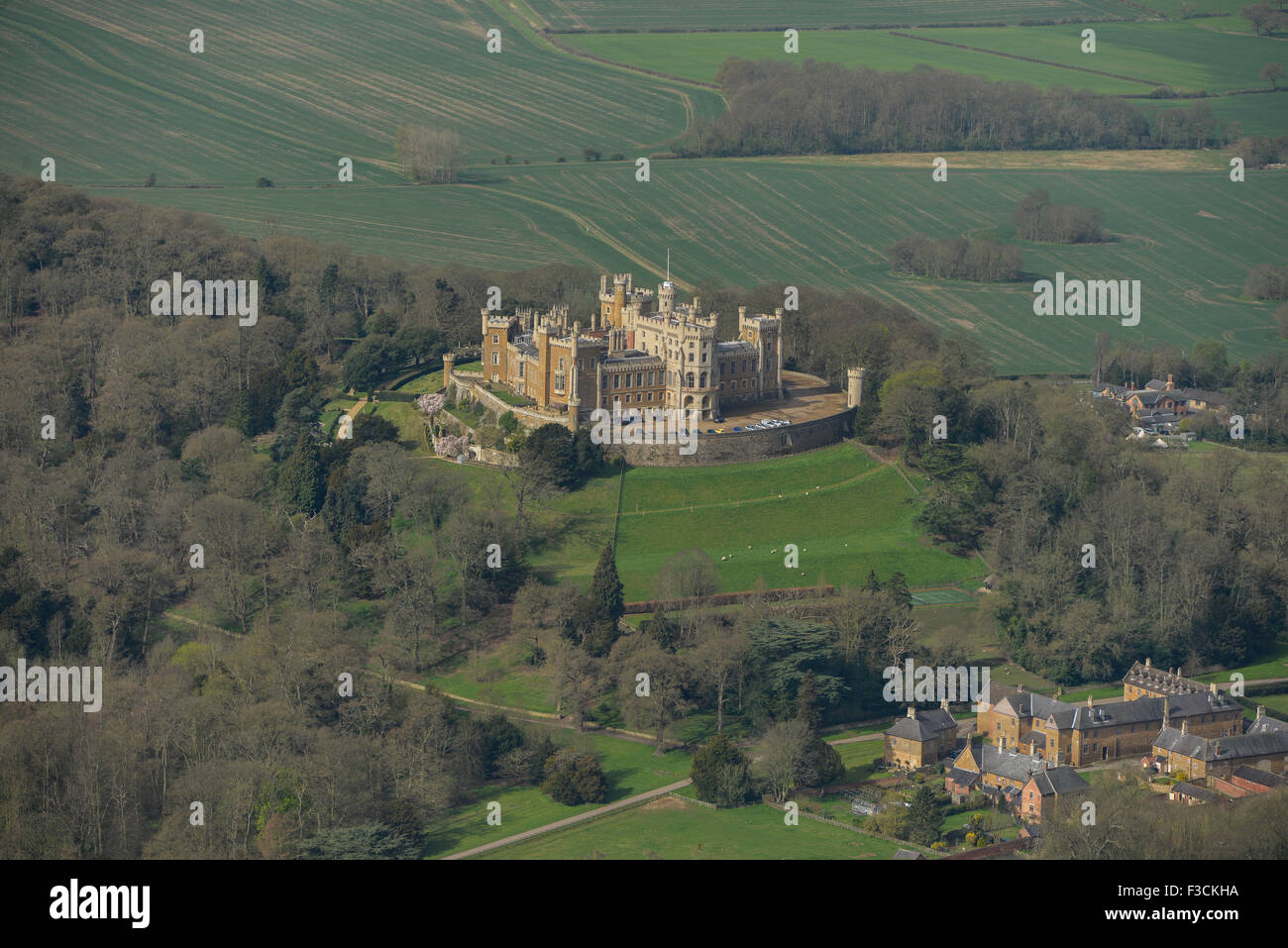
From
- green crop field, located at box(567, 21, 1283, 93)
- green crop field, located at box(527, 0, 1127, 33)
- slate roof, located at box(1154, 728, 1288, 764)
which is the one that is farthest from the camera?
green crop field, located at box(527, 0, 1127, 33)

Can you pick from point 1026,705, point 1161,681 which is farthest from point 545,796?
point 1161,681

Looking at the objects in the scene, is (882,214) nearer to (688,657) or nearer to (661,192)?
(661,192)

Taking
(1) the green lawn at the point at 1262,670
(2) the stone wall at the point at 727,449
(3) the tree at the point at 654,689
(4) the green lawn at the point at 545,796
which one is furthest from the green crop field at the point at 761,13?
(4) the green lawn at the point at 545,796

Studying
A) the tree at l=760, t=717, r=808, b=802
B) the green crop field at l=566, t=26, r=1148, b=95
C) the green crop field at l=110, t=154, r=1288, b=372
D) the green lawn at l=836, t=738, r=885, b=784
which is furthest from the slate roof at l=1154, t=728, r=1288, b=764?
the green crop field at l=566, t=26, r=1148, b=95

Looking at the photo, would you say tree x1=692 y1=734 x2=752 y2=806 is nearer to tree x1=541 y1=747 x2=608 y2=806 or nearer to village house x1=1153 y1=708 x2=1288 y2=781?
tree x1=541 y1=747 x2=608 y2=806

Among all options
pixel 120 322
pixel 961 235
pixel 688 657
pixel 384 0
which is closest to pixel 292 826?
pixel 688 657

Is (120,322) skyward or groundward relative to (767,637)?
skyward
